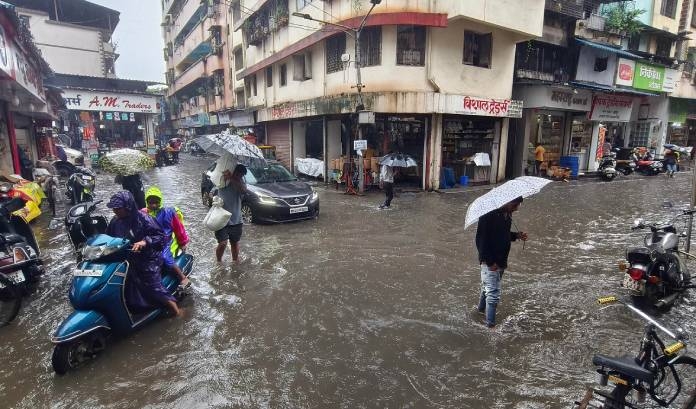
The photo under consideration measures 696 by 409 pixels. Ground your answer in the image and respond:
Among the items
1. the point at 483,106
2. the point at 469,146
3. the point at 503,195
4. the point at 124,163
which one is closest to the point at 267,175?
the point at 124,163

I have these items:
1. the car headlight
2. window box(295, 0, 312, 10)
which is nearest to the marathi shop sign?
the car headlight

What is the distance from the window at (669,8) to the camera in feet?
71.9

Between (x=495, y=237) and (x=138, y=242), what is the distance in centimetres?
376

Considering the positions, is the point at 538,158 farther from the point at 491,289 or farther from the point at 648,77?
the point at 491,289

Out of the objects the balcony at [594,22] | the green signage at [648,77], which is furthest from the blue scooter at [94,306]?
the green signage at [648,77]

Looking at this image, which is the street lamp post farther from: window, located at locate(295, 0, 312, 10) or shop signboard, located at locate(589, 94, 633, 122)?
shop signboard, located at locate(589, 94, 633, 122)

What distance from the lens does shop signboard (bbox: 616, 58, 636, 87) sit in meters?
20.1

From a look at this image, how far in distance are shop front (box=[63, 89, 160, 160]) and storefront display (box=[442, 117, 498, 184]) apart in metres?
21.6

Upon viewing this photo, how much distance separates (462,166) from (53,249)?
1391 centimetres

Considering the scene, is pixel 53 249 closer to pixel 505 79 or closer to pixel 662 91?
pixel 505 79

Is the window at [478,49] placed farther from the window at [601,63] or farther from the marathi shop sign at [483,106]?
the window at [601,63]

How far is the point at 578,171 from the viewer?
771 inches

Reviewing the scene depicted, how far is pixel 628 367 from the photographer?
7.20ft

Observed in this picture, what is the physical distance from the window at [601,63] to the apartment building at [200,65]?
63.6ft
